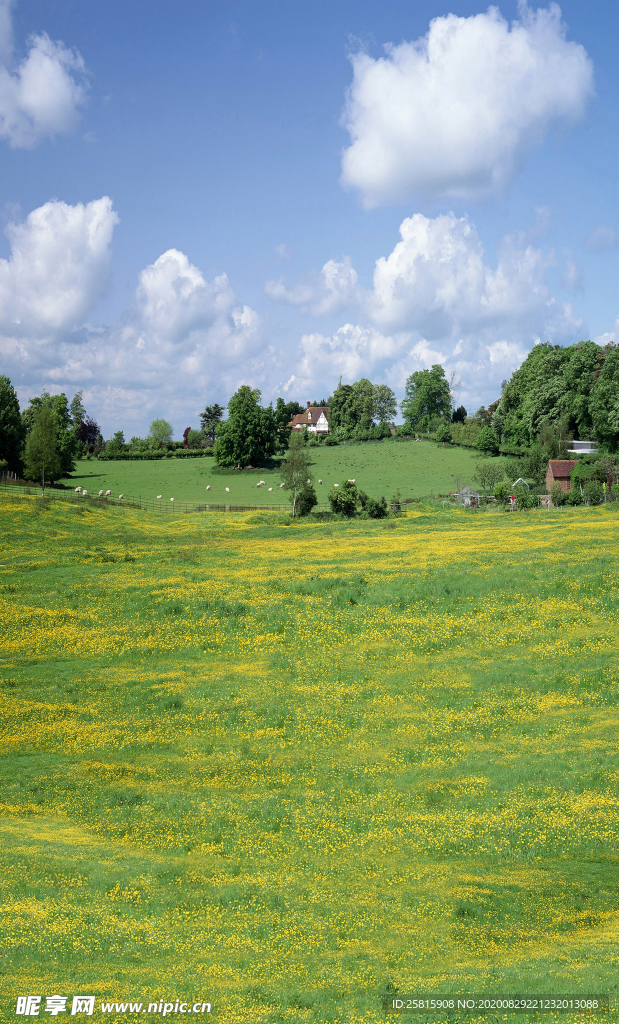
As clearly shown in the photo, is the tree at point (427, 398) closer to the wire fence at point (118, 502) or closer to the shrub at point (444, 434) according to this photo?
the shrub at point (444, 434)

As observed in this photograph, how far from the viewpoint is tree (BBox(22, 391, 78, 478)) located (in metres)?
119

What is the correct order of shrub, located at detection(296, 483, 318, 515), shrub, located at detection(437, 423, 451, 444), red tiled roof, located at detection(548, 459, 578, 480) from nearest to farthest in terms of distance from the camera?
shrub, located at detection(296, 483, 318, 515), red tiled roof, located at detection(548, 459, 578, 480), shrub, located at detection(437, 423, 451, 444)

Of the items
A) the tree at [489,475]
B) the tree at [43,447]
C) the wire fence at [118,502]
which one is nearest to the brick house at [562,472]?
the tree at [489,475]

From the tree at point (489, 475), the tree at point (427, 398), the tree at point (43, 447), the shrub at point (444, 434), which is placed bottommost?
the tree at point (489, 475)

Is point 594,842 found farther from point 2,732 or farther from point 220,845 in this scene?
point 2,732

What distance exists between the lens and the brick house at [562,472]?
3856 inches

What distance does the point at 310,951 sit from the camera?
1310 cm

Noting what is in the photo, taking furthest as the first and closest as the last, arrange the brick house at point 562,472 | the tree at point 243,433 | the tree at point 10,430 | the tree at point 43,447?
1. the tree at point 243,433
2. the tree at point 10,430
3. the brick house at point 562,472
4. the tree at point 43,447

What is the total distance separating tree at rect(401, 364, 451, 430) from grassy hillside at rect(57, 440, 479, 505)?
81.1ft

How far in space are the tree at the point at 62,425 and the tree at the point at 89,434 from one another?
24.0 meters

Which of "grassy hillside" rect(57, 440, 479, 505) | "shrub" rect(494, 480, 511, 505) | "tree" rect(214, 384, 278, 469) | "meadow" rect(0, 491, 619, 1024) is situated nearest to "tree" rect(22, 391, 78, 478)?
"grassy hillside" rect(57, 440, 479, 505)

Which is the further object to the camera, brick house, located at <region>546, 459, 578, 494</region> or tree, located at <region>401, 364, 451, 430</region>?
tree, located at <region>401, 364, 451, 430</region>

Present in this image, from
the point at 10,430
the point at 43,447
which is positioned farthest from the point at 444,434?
the point at 43,447

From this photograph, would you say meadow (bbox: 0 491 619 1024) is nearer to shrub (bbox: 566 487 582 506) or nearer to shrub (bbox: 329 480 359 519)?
shrub (bbox: 329 480 359 519)
